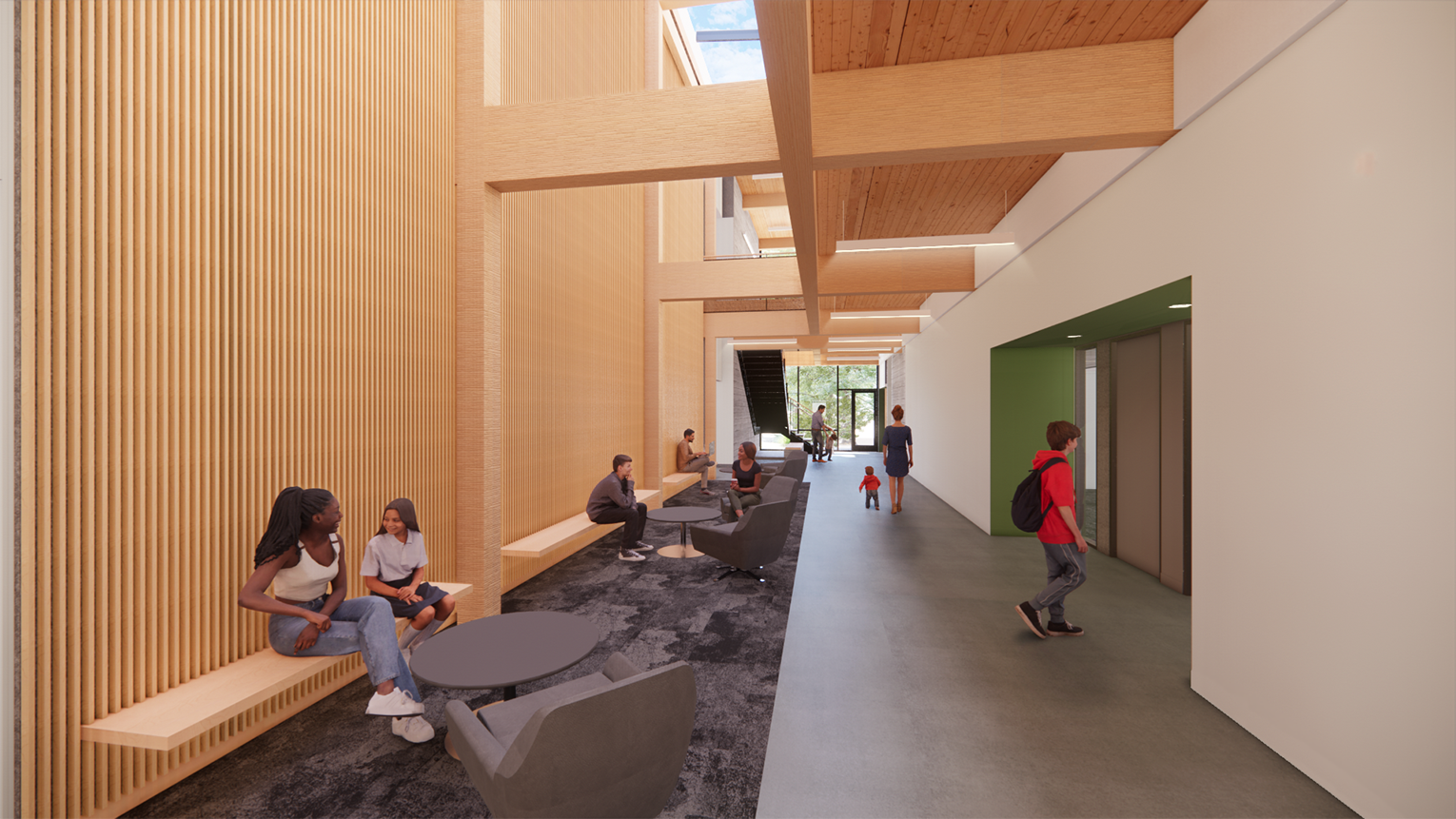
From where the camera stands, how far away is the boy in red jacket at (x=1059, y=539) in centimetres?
389

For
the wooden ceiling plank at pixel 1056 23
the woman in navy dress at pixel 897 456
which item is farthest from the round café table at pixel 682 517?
the wooden ceiling plank at pixel 1056 23

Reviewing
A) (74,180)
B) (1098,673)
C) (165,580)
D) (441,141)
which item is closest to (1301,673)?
(1098,673)

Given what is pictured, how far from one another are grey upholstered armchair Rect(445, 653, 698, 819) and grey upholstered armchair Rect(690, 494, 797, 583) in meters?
3.32

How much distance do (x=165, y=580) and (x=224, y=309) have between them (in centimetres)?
127

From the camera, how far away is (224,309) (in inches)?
108

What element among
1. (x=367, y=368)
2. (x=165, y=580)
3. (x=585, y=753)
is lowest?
(x=585, y=753)

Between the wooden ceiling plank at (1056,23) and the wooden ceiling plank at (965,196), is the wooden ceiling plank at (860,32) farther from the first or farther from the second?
the wooden ceiling plank at (965,196)

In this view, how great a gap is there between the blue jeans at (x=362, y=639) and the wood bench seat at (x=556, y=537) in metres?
2.21

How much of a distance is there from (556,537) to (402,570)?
2328 mm

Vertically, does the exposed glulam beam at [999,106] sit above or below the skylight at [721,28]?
below

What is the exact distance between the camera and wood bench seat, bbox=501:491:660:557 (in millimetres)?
5062

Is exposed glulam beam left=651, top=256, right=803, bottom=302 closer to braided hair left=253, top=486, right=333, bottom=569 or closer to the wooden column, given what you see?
the wooden column

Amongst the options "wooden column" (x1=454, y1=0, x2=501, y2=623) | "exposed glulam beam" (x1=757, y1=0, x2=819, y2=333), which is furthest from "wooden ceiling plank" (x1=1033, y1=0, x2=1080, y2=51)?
"wooden column" (x1=454, y1=0, x2=501, y2=623)

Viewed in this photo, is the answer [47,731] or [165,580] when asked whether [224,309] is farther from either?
[47,731]
